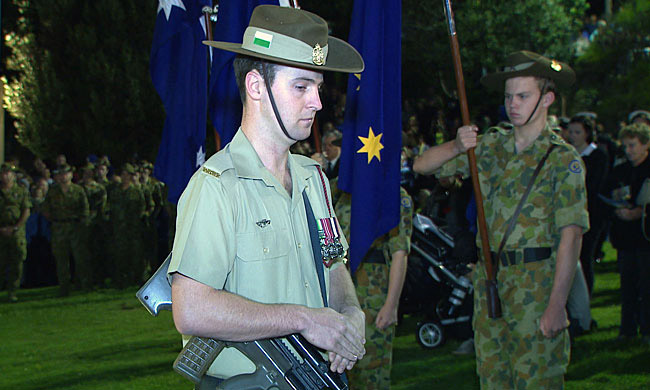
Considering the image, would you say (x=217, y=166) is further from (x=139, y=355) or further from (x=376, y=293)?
(x=139, y=355)

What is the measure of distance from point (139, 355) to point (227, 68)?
4.60 meters

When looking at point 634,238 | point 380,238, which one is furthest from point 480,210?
point 634,238

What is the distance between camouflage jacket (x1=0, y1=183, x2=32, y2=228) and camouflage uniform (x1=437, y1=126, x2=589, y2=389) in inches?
415

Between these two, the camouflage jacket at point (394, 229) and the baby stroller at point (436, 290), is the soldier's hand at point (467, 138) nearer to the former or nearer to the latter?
the camouflage jacket at point (394, 229)

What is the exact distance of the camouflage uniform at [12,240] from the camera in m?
13.4

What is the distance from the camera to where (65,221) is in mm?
13875

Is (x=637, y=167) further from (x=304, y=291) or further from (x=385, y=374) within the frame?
(x=304, y=291)

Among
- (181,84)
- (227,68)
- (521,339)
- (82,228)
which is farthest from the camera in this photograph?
(82,228)

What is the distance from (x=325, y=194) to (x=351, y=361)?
2.22ft

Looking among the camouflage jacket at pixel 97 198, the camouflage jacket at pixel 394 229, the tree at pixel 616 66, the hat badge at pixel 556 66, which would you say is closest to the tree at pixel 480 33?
the tree at pixel 616 66

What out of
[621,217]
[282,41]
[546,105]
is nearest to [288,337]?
[282,41]

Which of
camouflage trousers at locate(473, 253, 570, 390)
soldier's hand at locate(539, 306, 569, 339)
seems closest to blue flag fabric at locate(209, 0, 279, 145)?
camouflage trousers at locate(473, 253, 570, 390)

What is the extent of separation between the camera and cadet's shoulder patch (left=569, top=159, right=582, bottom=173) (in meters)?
4.62

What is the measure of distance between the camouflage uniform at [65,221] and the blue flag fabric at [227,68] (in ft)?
29.7
